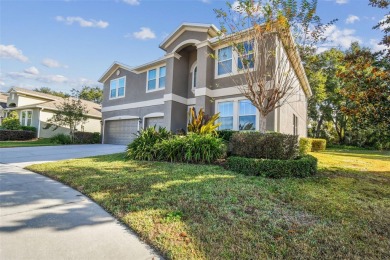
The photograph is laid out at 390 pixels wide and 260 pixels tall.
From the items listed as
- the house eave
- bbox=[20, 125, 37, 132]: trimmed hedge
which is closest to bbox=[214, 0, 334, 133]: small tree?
the house eave

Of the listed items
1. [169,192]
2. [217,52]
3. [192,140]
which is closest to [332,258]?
[169,192]

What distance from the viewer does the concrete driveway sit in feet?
8.67

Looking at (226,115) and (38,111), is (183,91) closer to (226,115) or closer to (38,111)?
(226,115)

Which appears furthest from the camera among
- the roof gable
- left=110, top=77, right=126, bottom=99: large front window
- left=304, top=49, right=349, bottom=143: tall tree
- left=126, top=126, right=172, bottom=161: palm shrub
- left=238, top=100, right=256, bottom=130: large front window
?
left=304, top=49, right=349, bottom=143: tall tree

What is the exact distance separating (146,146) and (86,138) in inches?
516

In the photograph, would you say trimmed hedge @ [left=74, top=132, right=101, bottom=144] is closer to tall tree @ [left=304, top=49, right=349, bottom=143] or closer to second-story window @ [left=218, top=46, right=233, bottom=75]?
second-story window @ [left=218, top=46, right=233, bottom=75]

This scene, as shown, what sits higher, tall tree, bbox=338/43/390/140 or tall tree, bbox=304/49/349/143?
tall tree, bbox=304/49/349/143

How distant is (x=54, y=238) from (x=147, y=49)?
631 inches

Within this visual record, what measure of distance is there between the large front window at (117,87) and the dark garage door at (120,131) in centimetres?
243

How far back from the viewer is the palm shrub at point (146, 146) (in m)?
9.35

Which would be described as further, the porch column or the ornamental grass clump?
the porch column

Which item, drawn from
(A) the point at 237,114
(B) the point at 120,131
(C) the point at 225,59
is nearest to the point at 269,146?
(A) the point at 237,114

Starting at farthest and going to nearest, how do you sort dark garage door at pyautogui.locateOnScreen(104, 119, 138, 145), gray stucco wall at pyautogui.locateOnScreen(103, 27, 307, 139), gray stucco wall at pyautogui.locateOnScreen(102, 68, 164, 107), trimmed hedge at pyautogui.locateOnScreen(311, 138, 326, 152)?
trimmed hedge at pyautogui.locateOnScreen(311, 138, 326, 152), dark garage door at pyautogui.locateOnScreen(104, 119, 138, 145), gray stucco wall at pyautogui.locateOnScreen(102, 68, 164, 107), gray stucco wall at pyautogui.locateOnScreen(103, 27, 307, 139)

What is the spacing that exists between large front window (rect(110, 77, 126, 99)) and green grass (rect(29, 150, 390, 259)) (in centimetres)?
1396
